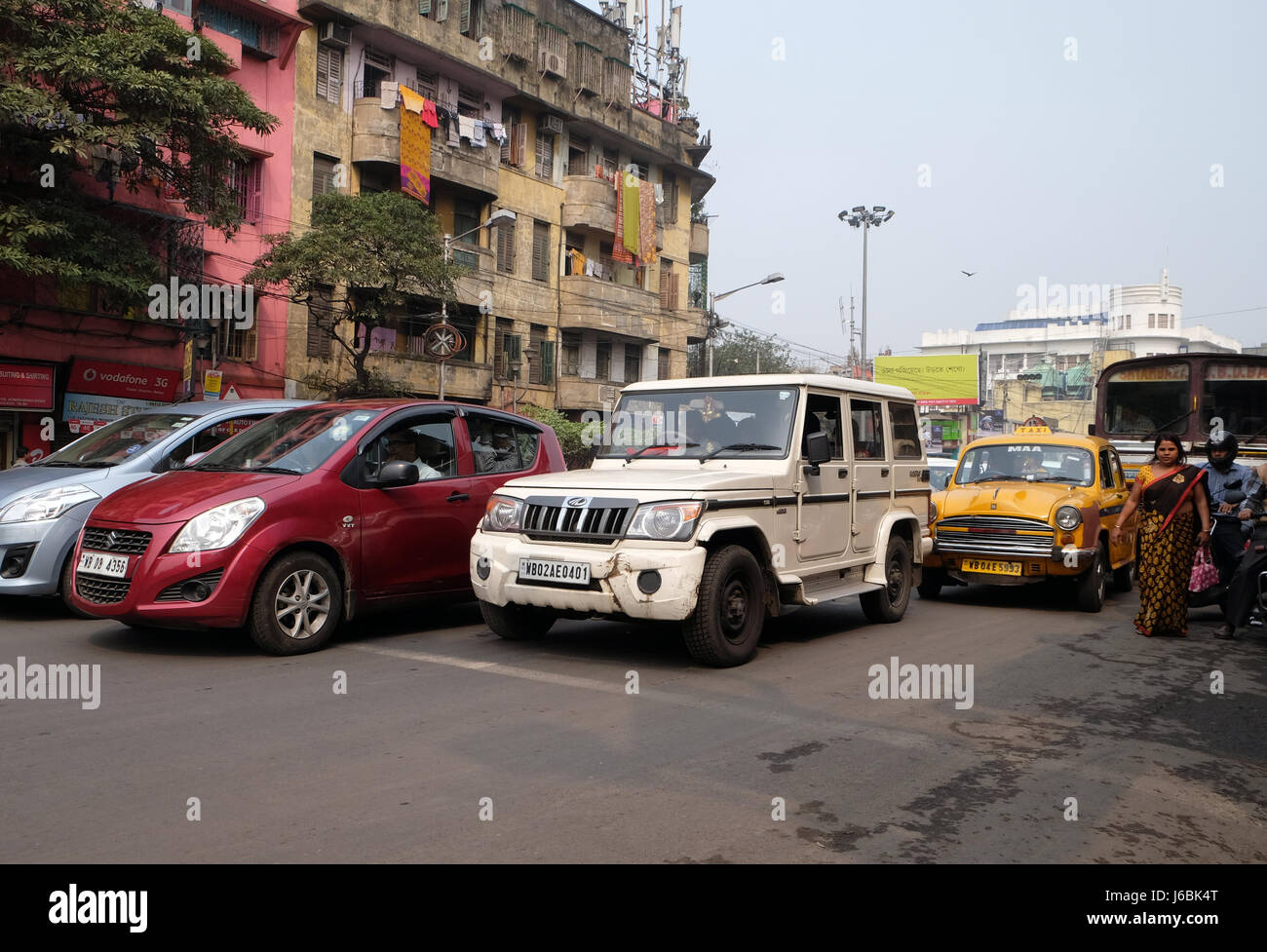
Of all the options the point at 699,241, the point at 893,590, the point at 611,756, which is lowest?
the point at 611,756

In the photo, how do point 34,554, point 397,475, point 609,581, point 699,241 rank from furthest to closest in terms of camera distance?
point 699,241 < point 34,554 < point 397,475 < point 609,581

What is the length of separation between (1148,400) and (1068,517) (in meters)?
5.74

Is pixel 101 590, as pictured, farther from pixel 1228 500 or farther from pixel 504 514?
pixel 1228 500

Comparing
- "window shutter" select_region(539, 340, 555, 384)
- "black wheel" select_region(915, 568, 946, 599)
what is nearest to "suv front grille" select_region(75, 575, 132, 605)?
"black wheel" select_region(915, 568, 946, 599)

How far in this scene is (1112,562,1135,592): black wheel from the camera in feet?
42.1

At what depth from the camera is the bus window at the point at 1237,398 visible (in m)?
14.1

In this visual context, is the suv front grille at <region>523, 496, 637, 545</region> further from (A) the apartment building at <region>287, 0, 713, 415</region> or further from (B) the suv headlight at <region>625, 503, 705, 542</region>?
(A) the apartment building at <region>287, 0, 713, 415</region>

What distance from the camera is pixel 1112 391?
1554cm

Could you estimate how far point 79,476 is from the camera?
875 cm
